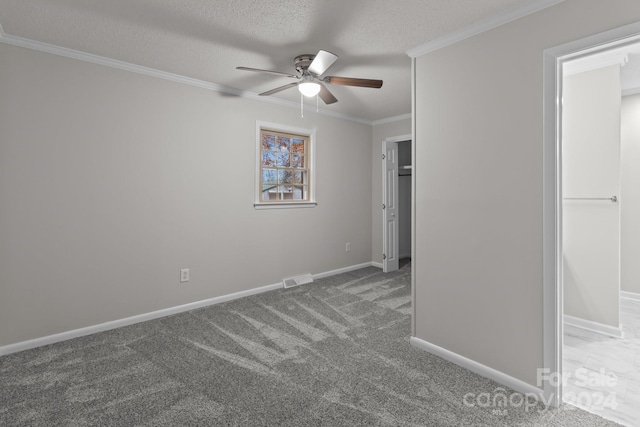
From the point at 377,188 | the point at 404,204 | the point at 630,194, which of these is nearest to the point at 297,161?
the point at 377,188

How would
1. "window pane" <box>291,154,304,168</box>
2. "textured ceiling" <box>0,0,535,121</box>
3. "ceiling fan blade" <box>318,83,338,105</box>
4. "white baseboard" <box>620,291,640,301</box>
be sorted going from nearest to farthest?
"textured ceiling" <box>0,0,535,121</box>
"ceiling fan blade" <box>318,83,338,105</box>
"white baseboard" <box>620,291,640,301</box>
"window pane" <box>291,154,304,168</box>

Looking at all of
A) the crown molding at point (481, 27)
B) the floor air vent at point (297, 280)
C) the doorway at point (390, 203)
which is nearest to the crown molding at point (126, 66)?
the doorway at point (390, 203)

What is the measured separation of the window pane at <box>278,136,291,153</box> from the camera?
14.1ft

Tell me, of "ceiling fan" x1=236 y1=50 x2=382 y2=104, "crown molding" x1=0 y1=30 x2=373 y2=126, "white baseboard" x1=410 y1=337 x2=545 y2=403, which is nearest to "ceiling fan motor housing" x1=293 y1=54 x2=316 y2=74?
"ceiling fan" x1=236 y1=50 x2=382 y2=104

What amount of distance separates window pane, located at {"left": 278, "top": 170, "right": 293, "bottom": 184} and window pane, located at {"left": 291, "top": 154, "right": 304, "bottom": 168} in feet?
0.44

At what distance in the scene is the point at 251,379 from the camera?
6.98ft

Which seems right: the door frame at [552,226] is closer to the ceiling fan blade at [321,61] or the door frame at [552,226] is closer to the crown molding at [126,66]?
the ceiling fan blade at [321,61]

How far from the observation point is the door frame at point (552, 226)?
1.85 metres

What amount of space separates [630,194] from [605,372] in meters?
2.54

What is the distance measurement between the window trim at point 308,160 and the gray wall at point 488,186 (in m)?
2.07

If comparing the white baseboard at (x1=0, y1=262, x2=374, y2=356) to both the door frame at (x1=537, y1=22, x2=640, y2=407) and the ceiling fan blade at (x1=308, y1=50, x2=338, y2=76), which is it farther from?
the door frame at (x1=537, y1=22, x2=640, y2=407)

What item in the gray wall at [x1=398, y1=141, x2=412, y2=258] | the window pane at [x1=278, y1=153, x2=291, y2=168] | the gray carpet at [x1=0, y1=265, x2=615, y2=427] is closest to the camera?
the gray carpet at [x1=0, y1=265, x2=615, y2=427]

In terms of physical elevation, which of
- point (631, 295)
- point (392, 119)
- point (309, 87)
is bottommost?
point (631, 295)

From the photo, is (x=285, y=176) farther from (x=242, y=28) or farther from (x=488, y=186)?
(x=488, y=186)
